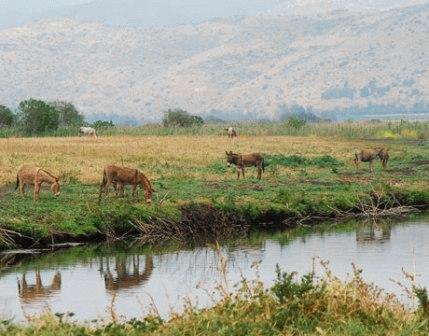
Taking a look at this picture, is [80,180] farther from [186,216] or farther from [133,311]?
[133,311]

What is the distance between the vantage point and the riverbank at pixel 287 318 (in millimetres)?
16156

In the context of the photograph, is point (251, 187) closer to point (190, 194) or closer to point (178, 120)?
point (190, 194)

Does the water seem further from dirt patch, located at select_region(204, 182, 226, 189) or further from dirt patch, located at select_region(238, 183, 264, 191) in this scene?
dirt patch, located at select_region(204, 182, 226, 189)

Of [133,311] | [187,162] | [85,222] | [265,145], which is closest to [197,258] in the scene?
[85,222]

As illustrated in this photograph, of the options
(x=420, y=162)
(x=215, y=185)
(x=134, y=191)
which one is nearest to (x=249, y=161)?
(x=215, y=185)

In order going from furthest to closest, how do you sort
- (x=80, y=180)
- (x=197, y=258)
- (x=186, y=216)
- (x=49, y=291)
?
1. (x=80, y=180)
2. (x=186, y=216)
3. (x=197, y=258)
4. (x=49, y=291)

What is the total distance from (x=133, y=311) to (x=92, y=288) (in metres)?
3.57

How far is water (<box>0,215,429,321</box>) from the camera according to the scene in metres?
23.8

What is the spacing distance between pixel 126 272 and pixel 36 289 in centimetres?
318

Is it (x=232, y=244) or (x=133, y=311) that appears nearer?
(x=133, y=311)

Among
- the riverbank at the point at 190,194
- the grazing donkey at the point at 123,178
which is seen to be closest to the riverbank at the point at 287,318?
the riverbank at the point at 190,194

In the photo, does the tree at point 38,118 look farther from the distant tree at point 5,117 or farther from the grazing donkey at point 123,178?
→ the grazing donkey at point 123,178

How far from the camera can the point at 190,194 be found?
3828cm

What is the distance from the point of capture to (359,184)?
43969 millimetres
